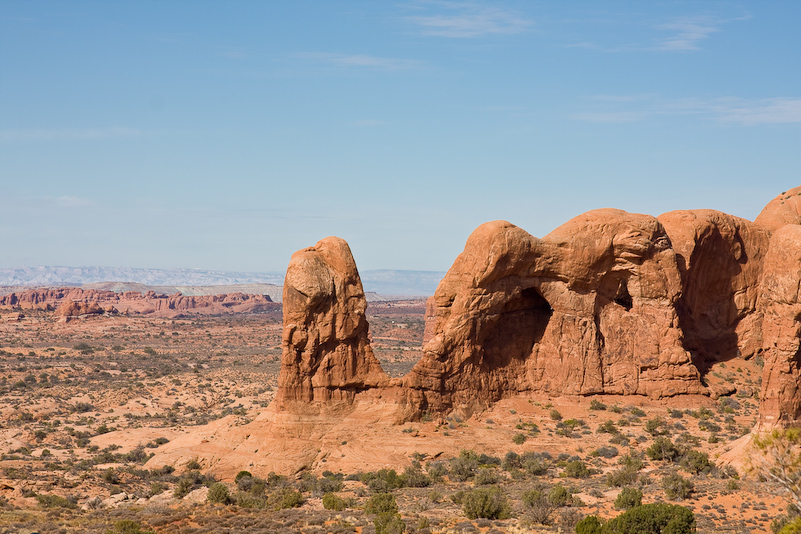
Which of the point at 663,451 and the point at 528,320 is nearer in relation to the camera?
the point at 663,451

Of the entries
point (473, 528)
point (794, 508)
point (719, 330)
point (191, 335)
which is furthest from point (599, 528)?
point (191, 335)

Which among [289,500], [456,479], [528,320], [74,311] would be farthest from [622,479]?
[74,311]

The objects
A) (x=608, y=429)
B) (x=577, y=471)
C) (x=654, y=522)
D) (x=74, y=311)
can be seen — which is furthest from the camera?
(x=74, y=311)

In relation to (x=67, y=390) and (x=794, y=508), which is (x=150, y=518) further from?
(x=67, y=390)

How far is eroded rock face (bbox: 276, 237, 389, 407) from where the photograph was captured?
30.2 metres

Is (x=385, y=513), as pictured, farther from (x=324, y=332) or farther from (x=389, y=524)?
(x=324, y=332)

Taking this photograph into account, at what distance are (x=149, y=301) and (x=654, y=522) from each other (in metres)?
168

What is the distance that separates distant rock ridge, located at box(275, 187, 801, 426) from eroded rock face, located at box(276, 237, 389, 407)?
0.13ft

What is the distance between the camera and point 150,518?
2273 cm

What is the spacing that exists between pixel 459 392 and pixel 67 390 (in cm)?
3501

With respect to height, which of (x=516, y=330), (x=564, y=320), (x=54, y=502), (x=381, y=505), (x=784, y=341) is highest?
(x=564, y=320)

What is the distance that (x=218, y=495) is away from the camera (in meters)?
25.8

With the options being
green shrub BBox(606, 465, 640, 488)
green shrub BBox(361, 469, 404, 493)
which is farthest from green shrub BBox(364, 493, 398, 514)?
green shrub BBox(606, 465, 640, 488)

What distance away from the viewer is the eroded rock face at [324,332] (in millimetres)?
30250
